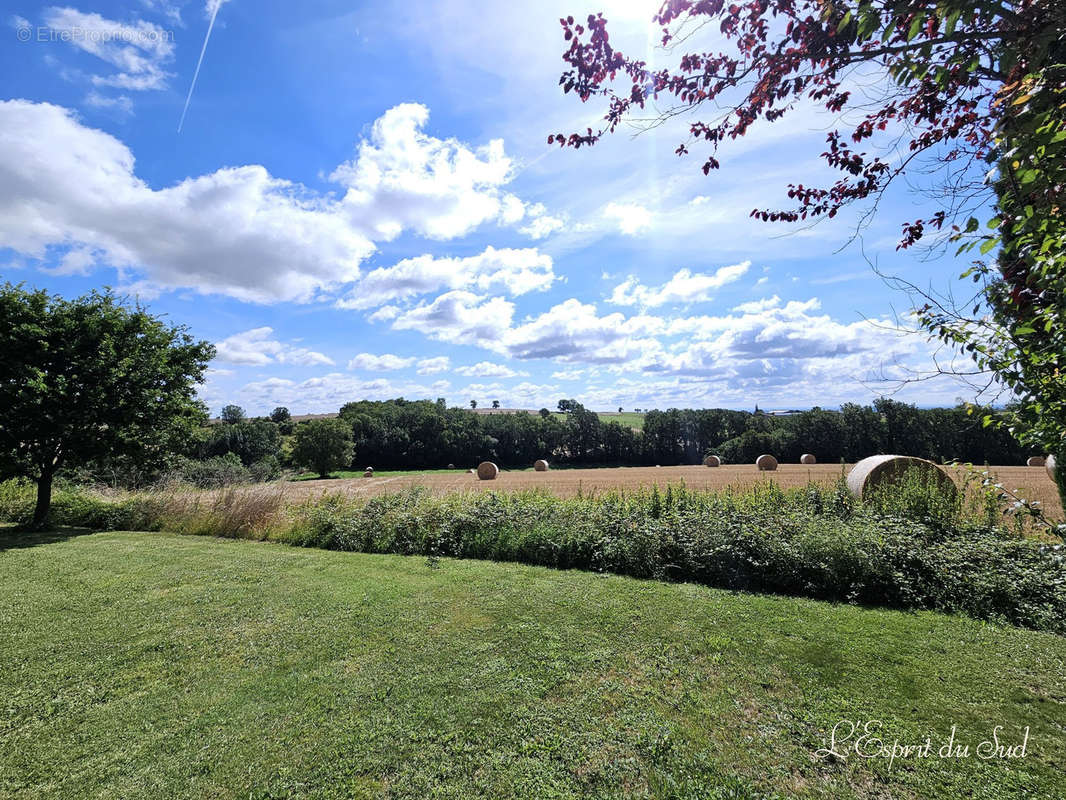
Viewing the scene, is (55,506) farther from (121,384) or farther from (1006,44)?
(1006,44)

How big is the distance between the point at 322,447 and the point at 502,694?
5003cm

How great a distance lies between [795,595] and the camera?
19.3ft

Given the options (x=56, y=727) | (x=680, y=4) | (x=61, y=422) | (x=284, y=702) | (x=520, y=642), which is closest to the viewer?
(x=680, y=4)

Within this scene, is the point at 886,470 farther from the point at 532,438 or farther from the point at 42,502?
the point at 532,438

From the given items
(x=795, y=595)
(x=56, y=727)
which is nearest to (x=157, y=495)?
(x=56, y=727)

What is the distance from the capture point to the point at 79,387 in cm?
1052

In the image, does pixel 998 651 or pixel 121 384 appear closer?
pixel 998 651

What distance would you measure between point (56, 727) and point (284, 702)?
150 cm

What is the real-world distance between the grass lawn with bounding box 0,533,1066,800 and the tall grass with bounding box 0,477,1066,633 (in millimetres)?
650

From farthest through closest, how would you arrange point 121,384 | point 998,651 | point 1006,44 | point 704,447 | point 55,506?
point 704,447
point 55,506
point 121,384
point 998,651
point 1006,44

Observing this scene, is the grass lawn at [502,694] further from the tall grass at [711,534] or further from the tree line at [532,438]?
the tree line at [532,438]

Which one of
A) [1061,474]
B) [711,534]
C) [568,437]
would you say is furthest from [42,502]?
[568,437]

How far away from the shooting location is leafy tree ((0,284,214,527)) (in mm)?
9922

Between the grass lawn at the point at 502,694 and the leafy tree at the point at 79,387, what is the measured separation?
6089mm
